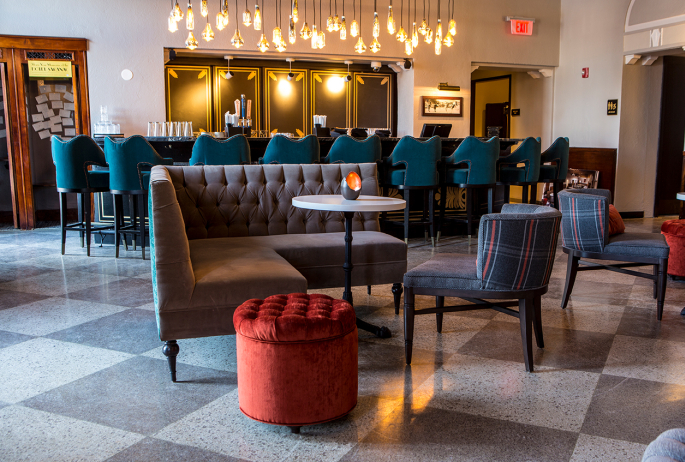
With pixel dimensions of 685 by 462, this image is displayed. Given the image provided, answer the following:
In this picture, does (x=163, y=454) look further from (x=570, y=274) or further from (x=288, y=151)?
(x=288, y=151)

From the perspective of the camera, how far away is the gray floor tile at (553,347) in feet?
9.35

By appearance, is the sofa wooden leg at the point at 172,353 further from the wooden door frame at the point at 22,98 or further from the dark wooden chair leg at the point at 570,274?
the wooden door frame at the point at 22,98

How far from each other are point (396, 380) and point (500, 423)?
22.1 inches

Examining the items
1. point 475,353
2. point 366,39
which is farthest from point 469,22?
point 475,353

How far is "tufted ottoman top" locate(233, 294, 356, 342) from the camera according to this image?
6.83 ft

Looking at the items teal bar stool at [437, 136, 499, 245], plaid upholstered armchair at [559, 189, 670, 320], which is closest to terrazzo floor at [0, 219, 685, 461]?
plaid upholstered armchair at [559, 189, 670, 320]

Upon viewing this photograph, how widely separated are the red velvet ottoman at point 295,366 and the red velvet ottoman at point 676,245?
3.45 metres

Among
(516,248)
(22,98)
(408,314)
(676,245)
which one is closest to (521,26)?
(676,245)

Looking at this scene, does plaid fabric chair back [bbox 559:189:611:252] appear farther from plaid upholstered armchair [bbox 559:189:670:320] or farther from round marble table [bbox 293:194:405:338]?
round marble table [bbox 293:194:405:338]

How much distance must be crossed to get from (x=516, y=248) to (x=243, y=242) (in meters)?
1.73

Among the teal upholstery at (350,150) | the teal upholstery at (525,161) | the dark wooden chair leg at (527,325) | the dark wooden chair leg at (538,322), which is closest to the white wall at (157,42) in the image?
the teal upholstery at (525,161)

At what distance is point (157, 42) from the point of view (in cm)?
797

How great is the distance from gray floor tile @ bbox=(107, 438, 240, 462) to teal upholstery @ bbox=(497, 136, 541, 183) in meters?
5.38

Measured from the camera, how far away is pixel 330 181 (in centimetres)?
413
